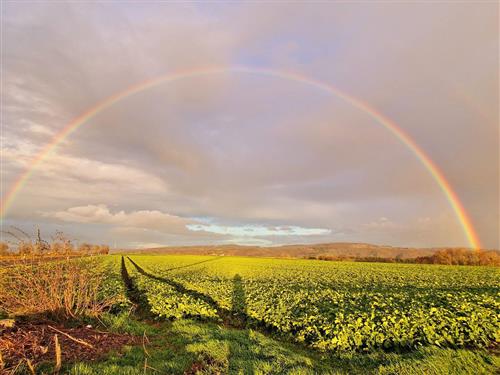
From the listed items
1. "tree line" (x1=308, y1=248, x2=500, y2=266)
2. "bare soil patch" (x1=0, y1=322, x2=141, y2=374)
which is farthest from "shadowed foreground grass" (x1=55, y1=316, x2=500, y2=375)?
"tree line" (x1=308, y1=248, x2=500, y2=266)

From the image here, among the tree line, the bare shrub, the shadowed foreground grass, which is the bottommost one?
the tree line

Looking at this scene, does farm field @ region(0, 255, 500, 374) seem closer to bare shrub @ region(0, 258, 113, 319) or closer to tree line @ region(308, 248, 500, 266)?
bare shrub @ region(0, 258, 113, 319)

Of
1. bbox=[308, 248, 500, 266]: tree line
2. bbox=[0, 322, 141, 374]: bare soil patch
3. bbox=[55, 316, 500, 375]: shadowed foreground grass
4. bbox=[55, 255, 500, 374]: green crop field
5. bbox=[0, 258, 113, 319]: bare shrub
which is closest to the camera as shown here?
bbox=[55, 316, 500, 375]: shadowed foreground grass

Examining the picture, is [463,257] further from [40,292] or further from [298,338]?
[40,292]

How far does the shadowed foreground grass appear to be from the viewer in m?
8.23

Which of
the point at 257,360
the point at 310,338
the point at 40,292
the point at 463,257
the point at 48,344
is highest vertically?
the point at 40,292

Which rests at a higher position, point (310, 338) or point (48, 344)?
point (48, 344)

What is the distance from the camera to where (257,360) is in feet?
29.5

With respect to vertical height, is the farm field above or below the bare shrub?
below

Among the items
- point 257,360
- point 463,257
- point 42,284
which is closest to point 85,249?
point 42,284

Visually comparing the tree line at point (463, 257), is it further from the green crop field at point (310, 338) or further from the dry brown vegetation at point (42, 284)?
the dry brown vegetation at point (42, 284)

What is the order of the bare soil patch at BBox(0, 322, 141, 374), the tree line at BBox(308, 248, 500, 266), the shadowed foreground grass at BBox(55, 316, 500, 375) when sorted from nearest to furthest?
the shadowed foreground grass at BBox(55, 316, 500, 375) < the bare soil patch at BBox(0, 322, 141, 374) < the tree line at BBox(308, 248, 500, 266)

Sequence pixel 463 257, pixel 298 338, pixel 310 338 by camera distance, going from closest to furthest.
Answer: pixel 298 338 < pixel 310 338 < pixel 463 257

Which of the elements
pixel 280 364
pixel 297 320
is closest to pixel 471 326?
pixel 297 320
